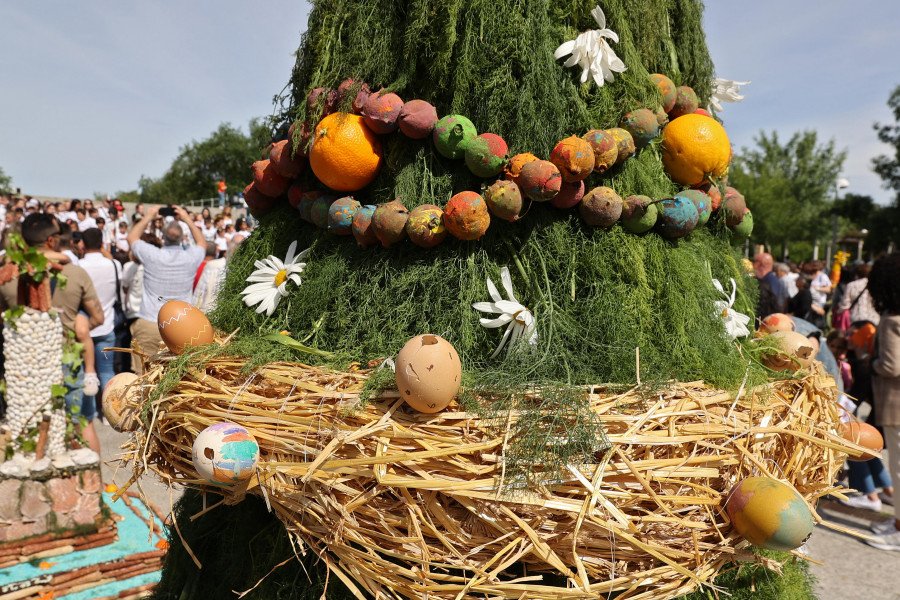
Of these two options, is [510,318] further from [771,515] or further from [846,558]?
[846,558]

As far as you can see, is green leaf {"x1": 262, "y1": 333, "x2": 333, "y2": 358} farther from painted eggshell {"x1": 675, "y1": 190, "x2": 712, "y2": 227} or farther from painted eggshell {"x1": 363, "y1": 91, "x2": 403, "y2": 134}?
painted eggshell {"x1": 675, "y1": 190, "x2": 712, "y2": 227}

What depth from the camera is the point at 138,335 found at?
5.05 m

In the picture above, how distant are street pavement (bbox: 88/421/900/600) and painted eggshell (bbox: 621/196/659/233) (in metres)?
2.30

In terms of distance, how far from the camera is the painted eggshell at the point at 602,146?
1.49 metres

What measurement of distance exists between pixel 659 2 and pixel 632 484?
139 centimetres

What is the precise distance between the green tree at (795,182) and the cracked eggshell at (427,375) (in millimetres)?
31904

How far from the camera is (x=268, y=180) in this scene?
190 centimetres

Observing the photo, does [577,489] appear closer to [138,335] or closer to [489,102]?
[489,102]

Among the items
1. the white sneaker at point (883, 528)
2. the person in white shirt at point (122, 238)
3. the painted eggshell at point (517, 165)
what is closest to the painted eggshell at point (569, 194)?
the painted eggshell at point (517, 165)

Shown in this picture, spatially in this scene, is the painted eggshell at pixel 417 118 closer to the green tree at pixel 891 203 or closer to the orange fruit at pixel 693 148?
the orange fruit at pixel 693 148

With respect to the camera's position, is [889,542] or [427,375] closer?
[427,375]

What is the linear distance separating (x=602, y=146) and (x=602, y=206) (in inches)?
5.7

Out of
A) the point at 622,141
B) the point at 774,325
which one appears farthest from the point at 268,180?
the point at 774,325

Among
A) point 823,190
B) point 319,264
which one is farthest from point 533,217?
point 823,190
